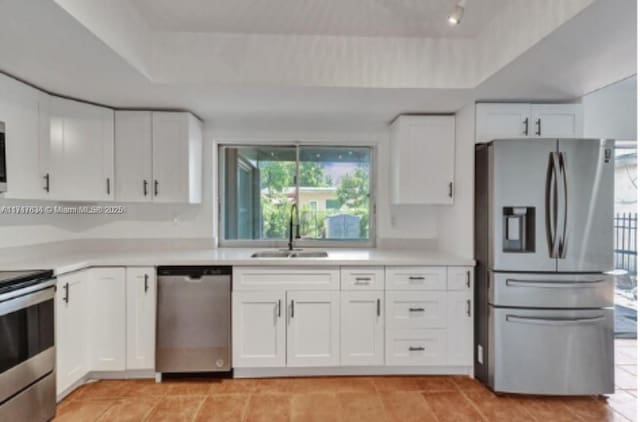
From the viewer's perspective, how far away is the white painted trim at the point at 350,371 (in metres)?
2.92

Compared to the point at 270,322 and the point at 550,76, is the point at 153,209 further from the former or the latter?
the point at 550,76

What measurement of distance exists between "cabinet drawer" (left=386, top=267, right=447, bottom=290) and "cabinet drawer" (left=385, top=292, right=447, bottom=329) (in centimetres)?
5

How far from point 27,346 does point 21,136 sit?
1352mm

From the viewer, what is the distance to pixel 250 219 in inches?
147

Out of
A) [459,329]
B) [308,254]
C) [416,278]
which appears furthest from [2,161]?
[459,329]

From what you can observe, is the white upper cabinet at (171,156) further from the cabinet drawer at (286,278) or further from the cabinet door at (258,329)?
the cabinet door at (258,329)

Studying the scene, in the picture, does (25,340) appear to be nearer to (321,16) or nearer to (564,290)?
(321,16)

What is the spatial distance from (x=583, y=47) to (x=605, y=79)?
0.67 metres

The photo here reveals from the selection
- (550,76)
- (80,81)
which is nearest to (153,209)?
(80,81)

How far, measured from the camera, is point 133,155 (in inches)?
124

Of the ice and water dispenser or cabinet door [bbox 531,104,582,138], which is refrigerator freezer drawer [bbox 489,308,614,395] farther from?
cabinet door [bbox 531,104,582,138]

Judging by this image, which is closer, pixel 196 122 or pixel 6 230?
pixel 6 230

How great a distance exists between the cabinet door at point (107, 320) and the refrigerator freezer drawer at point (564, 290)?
292cm

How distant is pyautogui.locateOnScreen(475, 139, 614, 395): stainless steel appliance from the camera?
2.58 m
